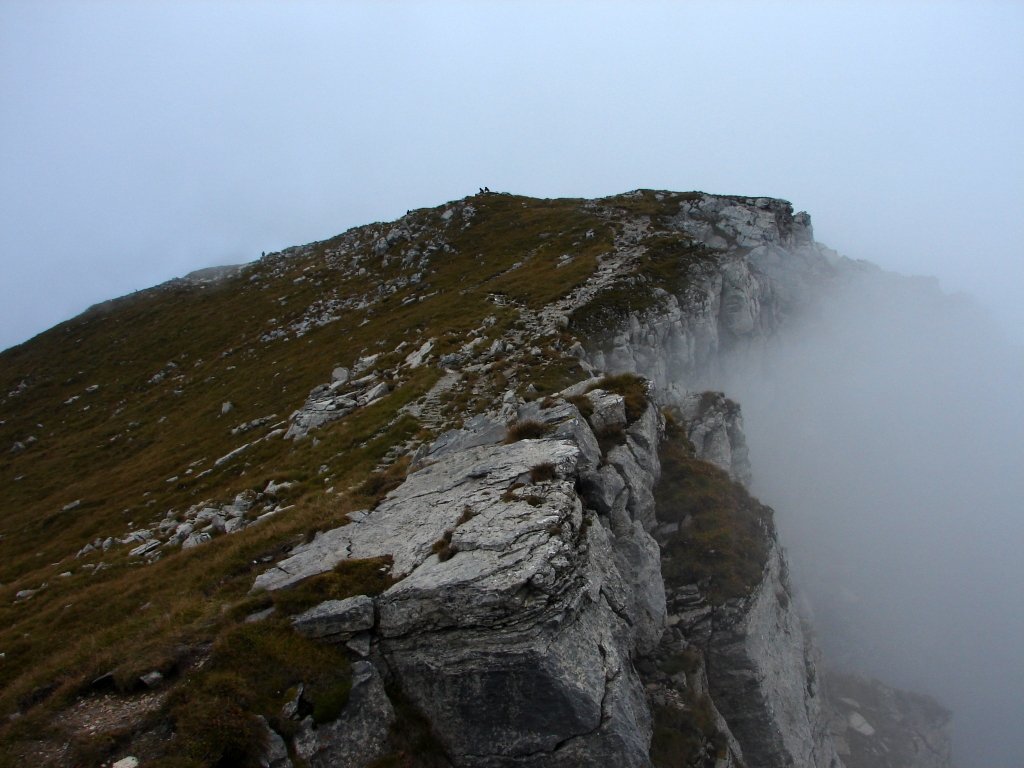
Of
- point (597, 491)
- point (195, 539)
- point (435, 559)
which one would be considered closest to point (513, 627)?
point (435, 559)

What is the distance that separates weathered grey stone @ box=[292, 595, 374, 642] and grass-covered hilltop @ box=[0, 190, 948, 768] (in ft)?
0.19

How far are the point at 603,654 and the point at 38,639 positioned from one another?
1892 cm

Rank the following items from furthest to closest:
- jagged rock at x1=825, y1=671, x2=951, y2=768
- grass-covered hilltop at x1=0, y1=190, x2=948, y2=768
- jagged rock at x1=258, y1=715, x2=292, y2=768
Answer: jagged rock at x1=825, y1=671, x2=951, y2=768 < grass-covered hilltop at x1=0, y1=190, x2=948, y2=768 < jagged rock at x1=258, y1=715, x2=292, y2=768

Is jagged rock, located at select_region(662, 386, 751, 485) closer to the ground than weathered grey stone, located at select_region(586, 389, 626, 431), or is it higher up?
closer to the ground

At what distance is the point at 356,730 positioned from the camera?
11773mm

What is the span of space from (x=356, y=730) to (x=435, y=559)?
13.9 ft

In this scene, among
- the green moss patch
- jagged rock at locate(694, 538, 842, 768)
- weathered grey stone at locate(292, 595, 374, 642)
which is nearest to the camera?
weathered grey stone at locate(292, 595, 374, 642)

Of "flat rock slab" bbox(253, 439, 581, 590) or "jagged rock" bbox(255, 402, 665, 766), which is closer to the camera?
"jagged rock" bbox(255, 402, 665, 766)

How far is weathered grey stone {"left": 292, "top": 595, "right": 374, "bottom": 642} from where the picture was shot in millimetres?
12883

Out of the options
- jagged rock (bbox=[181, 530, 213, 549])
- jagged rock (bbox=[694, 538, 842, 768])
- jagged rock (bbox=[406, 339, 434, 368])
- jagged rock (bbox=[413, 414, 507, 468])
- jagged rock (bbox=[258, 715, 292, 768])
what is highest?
jagged rock (bbox=[406, 339, 434, 368])

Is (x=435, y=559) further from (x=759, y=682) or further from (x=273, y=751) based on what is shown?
(x=759, y=682)

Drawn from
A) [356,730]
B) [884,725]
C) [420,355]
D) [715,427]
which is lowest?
[884,725]

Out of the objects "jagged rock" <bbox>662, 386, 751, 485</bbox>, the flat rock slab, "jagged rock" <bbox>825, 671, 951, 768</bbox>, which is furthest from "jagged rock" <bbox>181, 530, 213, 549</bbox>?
"jagged rock" <bbox>825, 671, 951, 768</bbox>

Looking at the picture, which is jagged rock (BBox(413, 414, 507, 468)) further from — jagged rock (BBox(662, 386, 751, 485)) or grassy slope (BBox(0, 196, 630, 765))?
jagged rock (BBox(662, 386, 751, 485))
